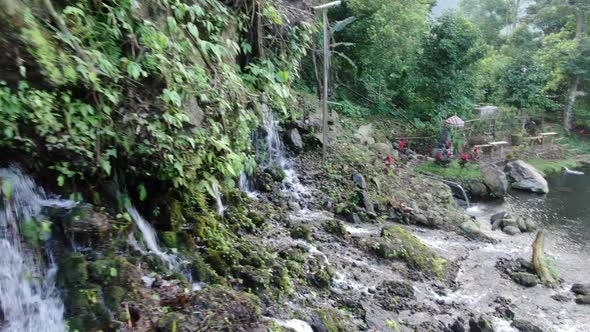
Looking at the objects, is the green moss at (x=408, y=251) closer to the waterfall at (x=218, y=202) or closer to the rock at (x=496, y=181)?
the waterfall at (x=218, y=202)

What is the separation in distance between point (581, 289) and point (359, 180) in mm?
6101

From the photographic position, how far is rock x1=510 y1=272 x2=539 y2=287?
10180 millimetres

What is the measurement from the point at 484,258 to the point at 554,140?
18.1 metres

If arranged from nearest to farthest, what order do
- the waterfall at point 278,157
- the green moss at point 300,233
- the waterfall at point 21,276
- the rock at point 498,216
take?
the waterfall at point 21,276
the green moss at point 300,233
the waterfall at point 278,157
the rock at point 498,216

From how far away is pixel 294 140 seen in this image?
14.3 metres

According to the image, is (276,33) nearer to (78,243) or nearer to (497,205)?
(78,243)

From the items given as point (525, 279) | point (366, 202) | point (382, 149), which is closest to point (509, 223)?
point (525, 279)

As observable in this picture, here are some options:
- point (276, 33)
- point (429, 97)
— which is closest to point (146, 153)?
point (276, 33)

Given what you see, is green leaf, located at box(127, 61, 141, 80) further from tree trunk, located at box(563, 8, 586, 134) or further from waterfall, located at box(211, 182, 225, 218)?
tree trunk, located at box(563, 8, 586, 134)

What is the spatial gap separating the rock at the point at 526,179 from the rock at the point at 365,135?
635cm

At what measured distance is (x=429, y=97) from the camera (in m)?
21.5

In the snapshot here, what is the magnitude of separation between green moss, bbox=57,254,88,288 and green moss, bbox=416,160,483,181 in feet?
49.3

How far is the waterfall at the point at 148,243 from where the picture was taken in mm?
5551

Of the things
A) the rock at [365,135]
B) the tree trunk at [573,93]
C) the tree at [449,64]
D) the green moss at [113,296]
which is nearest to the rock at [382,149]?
the rock at [365,135]
